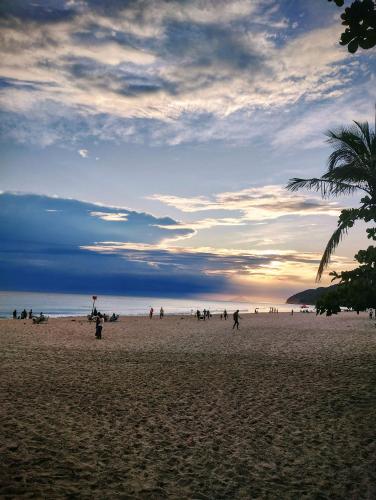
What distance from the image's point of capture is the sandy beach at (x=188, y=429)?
18.4 feet

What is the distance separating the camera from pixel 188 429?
322 inches

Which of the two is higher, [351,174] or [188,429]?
[351,174]

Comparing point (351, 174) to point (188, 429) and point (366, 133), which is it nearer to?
point (366, 133)

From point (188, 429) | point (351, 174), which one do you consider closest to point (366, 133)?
point (351, 174)

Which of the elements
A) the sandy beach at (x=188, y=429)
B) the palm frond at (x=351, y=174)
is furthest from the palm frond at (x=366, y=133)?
the sandy beach at (x=188, y=429)

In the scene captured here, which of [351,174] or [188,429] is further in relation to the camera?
[351,174]

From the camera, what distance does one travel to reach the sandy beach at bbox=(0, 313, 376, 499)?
561 centimetres

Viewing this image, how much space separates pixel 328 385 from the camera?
469 inches

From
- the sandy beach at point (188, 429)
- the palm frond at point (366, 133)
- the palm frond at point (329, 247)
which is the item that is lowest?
the sandy beach at point (188, 429)

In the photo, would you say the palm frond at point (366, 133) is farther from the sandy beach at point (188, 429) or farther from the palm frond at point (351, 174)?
the sandy beach at point (188, 429)

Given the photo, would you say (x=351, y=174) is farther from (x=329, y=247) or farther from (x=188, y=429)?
(x=188, y=429)

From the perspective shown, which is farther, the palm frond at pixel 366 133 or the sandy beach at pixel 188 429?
the palm frond at pixel 366 133

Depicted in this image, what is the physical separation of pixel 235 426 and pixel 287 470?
231 cm

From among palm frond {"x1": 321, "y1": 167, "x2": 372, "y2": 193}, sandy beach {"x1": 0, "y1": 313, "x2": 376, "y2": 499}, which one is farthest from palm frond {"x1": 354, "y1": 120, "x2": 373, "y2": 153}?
sandy beach {"x1": 0, "y1": 313, "x2": 376, "y2": 499}
